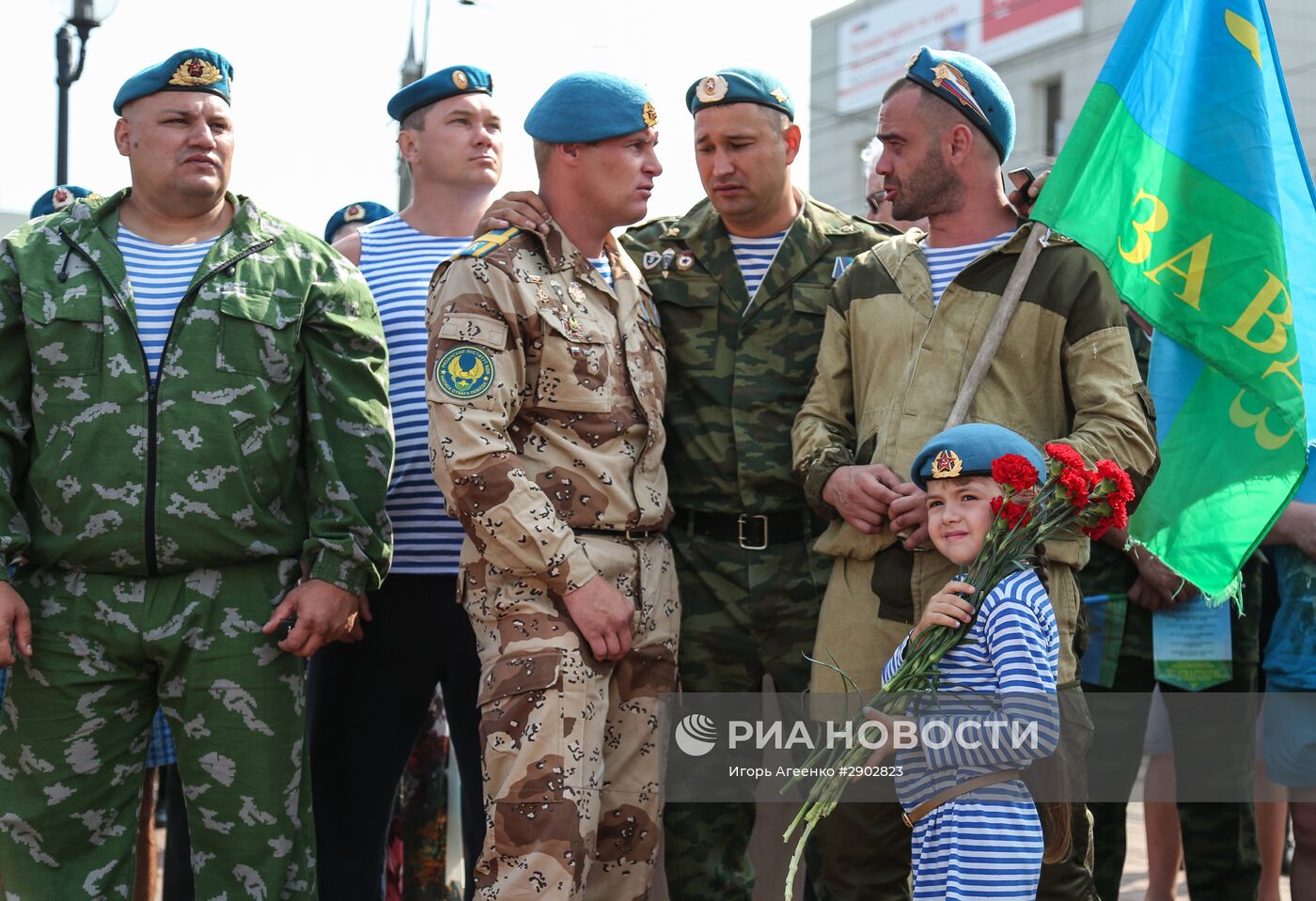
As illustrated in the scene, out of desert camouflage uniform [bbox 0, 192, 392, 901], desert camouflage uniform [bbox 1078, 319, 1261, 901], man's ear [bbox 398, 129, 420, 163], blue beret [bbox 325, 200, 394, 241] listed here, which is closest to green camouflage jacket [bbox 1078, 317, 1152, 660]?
desert camouflage uniform [bbox 1078, 319, 1261, 901]

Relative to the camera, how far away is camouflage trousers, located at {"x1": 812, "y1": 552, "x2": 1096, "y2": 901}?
159 inches

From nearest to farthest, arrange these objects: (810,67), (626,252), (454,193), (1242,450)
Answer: (1242,450), (626,252), (454,193), (810,67)

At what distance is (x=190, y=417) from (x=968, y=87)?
226cm

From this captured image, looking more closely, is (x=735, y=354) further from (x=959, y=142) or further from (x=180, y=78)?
(x=180, y=78)

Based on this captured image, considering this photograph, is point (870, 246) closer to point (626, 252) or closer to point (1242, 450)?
point (626, 252)

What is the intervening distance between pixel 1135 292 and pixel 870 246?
3.04 ft

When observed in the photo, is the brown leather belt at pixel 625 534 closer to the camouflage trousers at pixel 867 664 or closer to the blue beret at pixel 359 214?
the camouflage trousers at pixel 867 664

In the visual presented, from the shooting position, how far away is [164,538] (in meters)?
4.00

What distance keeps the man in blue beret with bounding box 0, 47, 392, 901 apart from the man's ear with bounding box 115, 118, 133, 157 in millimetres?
43

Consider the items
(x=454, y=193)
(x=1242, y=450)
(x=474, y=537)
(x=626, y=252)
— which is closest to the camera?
(x=474, y=537)

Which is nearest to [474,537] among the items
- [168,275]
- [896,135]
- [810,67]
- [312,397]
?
[312,397]

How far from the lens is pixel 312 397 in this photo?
4.30 m

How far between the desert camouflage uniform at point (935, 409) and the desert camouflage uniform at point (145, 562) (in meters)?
1.29

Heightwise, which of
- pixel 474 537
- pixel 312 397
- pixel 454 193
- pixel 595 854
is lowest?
pixel 595 854
